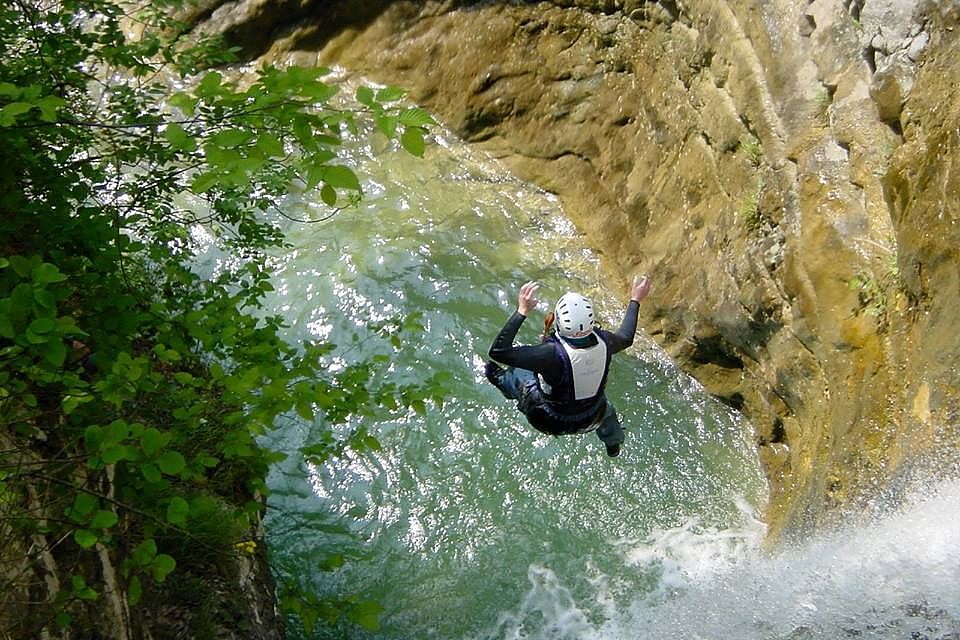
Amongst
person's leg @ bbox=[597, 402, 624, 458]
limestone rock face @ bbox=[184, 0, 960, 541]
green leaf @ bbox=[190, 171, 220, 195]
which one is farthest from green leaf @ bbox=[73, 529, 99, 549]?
limestone rock face @ bbox=[184, 0, 960, 541]

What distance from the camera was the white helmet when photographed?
17.5ft

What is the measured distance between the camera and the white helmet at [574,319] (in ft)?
17.5

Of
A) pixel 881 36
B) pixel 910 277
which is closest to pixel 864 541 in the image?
pixel 910 277

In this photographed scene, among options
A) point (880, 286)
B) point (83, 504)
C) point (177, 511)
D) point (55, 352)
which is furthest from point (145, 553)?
point (880, 286)

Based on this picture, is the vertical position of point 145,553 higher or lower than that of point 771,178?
lower

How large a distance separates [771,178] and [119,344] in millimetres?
4906

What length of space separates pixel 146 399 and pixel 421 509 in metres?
2.91

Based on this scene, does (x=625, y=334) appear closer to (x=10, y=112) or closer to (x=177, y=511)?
(x=177, y=511)

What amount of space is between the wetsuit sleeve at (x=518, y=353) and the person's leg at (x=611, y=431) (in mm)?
848

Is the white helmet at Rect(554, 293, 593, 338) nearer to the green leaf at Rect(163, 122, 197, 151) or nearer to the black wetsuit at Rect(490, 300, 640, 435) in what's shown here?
the black wetsuit at Rect(490, 300, 640, 435)

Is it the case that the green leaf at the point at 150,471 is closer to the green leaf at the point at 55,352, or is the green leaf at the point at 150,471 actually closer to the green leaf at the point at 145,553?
the green leaf at the point at 145,553

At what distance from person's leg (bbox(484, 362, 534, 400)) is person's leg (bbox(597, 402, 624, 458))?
2.12 ft

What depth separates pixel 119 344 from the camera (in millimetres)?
3711

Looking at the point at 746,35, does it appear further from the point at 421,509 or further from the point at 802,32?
the point at 421,509
